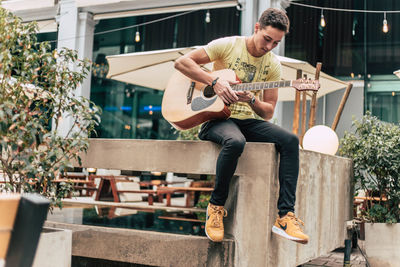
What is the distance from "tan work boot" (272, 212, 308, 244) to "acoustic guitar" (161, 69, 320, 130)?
3.03ft

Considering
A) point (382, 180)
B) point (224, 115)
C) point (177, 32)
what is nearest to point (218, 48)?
point (224, 115)

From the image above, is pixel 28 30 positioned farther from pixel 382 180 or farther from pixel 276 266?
pixel 382 180

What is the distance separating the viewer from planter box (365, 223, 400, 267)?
5430mm

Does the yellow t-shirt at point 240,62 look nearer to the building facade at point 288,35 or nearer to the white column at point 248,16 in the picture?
the building facade at point 288,35

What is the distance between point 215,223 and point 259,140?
0.78 meters

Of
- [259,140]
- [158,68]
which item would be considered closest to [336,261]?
[259,140]

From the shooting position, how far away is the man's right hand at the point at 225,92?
356 cm

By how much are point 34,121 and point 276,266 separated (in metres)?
2.12

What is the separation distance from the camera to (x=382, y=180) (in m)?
5.84

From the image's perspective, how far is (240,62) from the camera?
151 inches

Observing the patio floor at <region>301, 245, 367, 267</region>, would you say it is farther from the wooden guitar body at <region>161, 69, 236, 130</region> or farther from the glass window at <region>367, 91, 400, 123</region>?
the glass window at <region>367, 91, 400, 123</region>

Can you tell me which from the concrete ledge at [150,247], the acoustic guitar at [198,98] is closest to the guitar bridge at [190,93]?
the acoustic guitar at [198,98]

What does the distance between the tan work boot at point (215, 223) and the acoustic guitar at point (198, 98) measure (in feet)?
2.43

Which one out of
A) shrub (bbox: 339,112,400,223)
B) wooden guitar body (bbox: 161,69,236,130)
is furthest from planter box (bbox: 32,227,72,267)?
shrub (bbox: 339,112,400,223)
